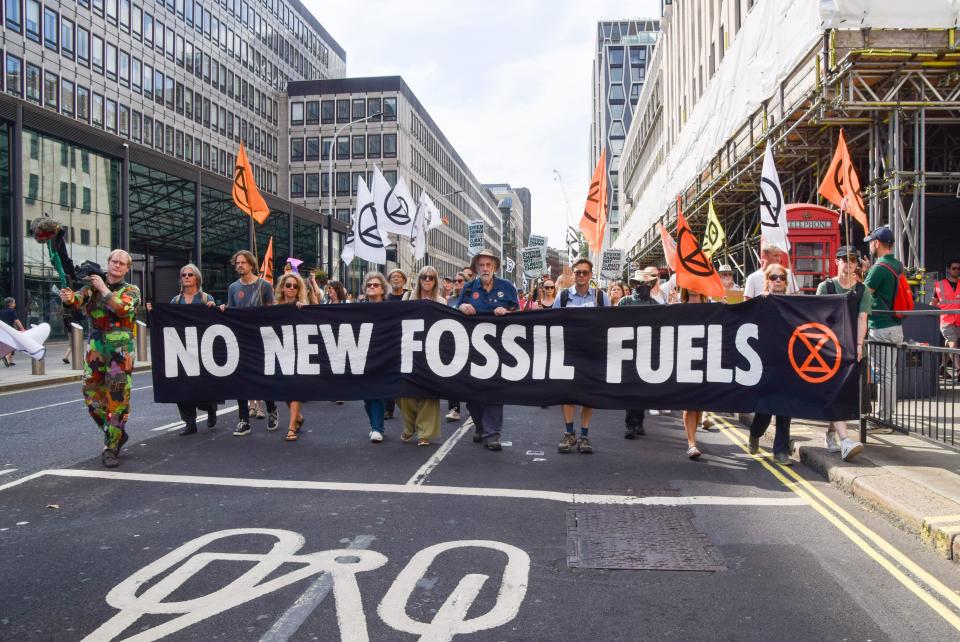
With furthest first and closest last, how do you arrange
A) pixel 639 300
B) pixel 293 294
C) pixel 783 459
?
1. pixel 639 300
2. pixel 293 294
3. pixel 783 459

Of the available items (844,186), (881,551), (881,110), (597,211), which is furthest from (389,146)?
(881,551)

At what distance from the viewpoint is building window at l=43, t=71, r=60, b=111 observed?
40.1 metres

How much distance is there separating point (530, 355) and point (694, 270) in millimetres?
1881

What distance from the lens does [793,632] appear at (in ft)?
11.3

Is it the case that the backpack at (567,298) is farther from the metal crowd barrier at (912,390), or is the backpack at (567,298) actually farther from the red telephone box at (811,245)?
the red telephone box at (811,245)

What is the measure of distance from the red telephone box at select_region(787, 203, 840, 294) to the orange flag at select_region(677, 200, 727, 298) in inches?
379

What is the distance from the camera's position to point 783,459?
707cm

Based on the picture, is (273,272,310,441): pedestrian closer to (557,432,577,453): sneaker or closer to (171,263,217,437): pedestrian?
(171,263,217,437): pedestrian

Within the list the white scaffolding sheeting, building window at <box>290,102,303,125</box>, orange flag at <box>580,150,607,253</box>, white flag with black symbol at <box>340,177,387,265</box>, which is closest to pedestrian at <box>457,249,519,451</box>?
orange flag at <box>580,150,607,253</box>

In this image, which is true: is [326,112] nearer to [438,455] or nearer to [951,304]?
[951,304]

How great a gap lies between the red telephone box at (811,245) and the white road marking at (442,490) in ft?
38.6

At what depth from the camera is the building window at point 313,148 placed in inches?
2918

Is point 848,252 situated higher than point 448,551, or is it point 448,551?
point 848,252

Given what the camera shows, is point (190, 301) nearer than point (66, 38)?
Yes
